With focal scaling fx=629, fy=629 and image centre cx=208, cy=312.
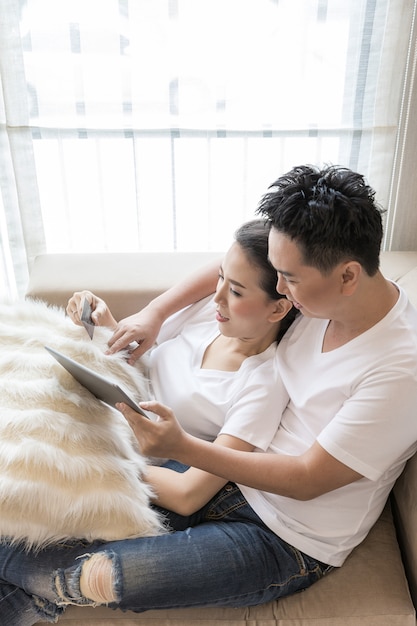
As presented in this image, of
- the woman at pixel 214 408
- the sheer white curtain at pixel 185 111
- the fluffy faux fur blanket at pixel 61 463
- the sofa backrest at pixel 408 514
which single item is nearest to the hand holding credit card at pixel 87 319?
the woman at pixel 214 408

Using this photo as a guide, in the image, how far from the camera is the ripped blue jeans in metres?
1.11

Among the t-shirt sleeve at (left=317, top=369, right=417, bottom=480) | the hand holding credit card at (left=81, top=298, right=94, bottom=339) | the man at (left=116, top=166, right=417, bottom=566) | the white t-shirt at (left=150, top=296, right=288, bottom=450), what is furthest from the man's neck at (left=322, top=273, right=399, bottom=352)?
the hand holding credit card at (left=81, top=298, right=94, bottom=339)

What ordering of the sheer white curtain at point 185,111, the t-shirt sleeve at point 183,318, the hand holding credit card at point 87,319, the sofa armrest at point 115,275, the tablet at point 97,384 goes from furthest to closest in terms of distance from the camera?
the sheer white curtain at point 185,111 < the sofa armrest at point 115,275 < the t-shirt sleeve at point 183,318 < the hand holding credit card at point 87,319 < the tablet at point 97,384

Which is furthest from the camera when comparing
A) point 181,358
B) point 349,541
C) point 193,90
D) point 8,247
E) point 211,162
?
point 8,247

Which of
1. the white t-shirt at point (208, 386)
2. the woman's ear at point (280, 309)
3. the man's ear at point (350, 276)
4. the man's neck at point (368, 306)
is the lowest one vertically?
the white t-shirt at point (208, 386)

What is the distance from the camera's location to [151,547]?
3.76 ft

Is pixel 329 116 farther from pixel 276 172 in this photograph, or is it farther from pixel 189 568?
pixel 189 568

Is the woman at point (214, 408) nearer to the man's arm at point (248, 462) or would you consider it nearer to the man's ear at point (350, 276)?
the man's arm at point (248, 462)

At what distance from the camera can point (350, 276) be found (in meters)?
1.09

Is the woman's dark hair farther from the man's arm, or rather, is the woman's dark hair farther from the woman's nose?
the man's arm

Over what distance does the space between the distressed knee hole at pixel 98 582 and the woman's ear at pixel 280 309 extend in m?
0.58

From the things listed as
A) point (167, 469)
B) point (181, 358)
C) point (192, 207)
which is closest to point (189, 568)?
point (167, 469)

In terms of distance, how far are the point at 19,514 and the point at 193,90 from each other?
143 centimetres

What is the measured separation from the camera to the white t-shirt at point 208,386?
4.17 ft
